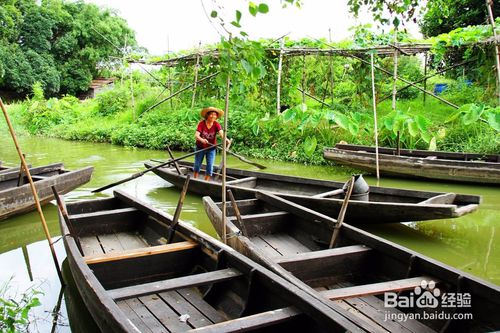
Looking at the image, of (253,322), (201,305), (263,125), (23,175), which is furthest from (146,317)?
(263,125)

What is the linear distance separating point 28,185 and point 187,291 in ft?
11.4

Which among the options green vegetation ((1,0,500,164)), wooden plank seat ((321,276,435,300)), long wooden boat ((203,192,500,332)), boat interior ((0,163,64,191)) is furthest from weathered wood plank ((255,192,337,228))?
boat interior ((0,163,64,191))

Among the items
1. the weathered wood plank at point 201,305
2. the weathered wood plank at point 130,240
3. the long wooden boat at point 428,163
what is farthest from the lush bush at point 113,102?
the weathered wood plank at point 201,305

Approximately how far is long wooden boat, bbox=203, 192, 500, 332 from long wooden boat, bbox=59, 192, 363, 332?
23cm

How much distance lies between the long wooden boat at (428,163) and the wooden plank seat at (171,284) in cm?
609

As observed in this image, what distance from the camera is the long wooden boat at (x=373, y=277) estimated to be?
2840 mm

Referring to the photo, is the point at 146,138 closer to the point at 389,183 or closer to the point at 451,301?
the point at 389,183

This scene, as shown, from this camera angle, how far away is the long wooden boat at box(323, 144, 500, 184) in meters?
7.88

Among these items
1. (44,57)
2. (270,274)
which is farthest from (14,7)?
(270,274)

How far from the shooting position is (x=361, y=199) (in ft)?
18.9

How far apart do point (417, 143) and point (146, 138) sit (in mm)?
7943

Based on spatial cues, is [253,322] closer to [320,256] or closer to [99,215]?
[320,256]

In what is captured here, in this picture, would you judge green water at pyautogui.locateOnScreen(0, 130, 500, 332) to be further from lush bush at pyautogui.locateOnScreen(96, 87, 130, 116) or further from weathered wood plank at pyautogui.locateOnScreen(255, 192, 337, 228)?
lush bush at pyautogui.locateOnScreen(96, 87, 130, 116)

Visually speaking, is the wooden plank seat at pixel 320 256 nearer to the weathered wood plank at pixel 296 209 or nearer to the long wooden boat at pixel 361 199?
the weathered wood plank at pixel 296 209
